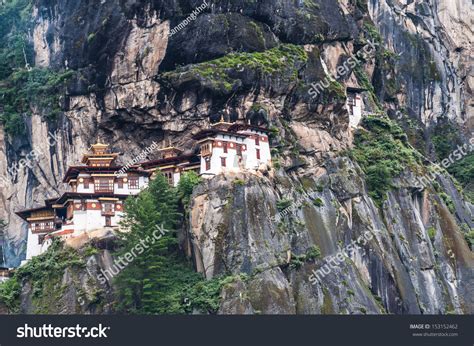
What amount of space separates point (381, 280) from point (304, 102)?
1552 cm

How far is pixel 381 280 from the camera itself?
84188mm

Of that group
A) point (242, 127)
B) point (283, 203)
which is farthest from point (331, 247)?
point (242, 127)

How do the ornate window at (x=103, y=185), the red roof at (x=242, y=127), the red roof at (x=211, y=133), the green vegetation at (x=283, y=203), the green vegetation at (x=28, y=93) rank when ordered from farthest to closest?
the green vegetation at (x=28, y=93)
the ornate window at (x=103, y=185)
the red roof at (x=242, y=127)
the red roof at (x=211, y=133)
the green vegetation at (x=283, y=203)

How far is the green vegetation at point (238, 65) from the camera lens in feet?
286

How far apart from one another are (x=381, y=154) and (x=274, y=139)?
34.4 ft

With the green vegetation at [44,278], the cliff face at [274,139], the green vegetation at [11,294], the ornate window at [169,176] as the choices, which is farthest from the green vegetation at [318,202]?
the green vegetation at [11,294]

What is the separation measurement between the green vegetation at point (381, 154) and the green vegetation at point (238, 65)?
893 centimetres

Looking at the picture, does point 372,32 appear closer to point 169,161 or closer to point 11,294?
point 169,161

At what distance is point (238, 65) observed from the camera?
87688 mm

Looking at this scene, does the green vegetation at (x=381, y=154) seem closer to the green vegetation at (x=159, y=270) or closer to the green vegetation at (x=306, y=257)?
the green vegetation at (x=306, y=257)

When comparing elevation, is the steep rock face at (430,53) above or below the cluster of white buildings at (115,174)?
above

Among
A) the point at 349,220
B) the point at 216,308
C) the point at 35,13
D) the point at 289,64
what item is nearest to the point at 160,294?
the point at 216,308

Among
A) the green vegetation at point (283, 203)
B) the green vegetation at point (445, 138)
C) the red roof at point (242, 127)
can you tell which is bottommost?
the green vegetation at point (283, 203)

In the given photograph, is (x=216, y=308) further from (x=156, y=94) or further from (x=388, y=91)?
(x=388, y=91)
